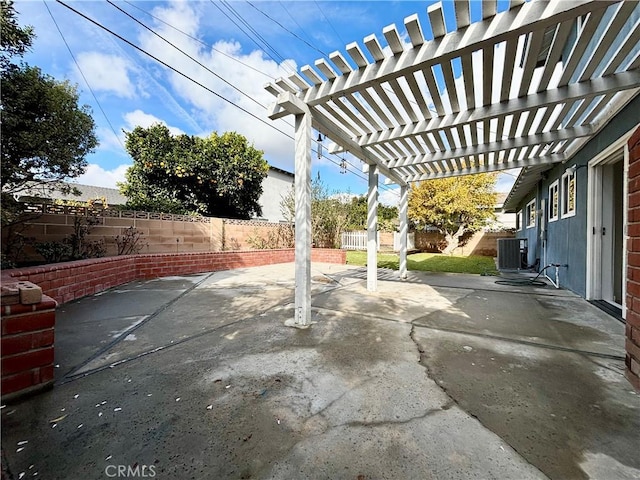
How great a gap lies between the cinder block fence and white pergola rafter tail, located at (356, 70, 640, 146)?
4.36m

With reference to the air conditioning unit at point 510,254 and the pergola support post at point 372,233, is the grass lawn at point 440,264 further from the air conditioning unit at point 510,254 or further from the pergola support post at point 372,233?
the pergola support post at point 372,233

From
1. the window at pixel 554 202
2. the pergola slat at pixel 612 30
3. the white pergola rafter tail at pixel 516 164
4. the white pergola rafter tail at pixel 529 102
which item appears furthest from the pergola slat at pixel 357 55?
the window at pixel 554 202

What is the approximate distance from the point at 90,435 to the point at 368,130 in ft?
14.5

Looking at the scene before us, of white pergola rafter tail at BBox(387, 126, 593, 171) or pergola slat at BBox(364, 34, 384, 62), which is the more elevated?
pergola slat at BBox(364, 34, 384, 62)

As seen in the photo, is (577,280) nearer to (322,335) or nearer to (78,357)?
(322,335)

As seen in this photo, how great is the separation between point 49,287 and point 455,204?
51.6ft

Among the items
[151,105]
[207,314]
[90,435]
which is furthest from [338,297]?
[151,105]

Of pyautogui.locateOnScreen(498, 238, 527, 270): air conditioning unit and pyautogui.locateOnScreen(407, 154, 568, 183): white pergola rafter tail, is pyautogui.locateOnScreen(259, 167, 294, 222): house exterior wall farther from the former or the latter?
pyautogui.locateOnScreen(407, 154, 568, 183): white pergola rafter tail

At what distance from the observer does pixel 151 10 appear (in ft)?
16.2

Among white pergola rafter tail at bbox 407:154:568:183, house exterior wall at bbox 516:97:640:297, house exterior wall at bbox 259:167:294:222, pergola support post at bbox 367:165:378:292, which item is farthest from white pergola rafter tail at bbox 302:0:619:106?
house exterior wall at bbox 259:167:294:222

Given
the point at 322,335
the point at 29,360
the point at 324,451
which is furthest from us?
the point at 322,335

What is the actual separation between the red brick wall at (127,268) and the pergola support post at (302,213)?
2.95 m

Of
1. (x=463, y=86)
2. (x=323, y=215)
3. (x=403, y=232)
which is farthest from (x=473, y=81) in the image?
(x=323, y=215)

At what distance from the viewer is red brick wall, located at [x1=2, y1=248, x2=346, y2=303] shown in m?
3.66
